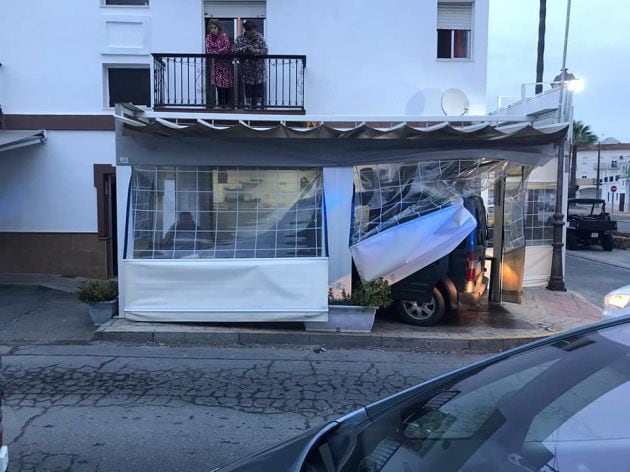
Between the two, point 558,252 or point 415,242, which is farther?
point 558,252

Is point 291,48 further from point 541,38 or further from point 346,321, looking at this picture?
point 541,38

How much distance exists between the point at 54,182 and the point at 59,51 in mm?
2759

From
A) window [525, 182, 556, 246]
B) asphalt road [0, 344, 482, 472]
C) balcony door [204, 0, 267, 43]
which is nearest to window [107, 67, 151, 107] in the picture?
balcony door [204, 0, 267, 43]

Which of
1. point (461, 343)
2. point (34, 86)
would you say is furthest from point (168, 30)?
point (461, 343)

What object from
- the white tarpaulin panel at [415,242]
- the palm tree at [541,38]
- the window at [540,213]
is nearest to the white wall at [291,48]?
the window at [540,213]

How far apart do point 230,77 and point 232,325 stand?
6.10 m

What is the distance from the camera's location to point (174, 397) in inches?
198

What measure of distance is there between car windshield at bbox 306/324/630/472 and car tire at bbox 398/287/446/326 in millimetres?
5435

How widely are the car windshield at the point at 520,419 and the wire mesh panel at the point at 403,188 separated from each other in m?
5.13

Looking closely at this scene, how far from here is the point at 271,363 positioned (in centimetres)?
618

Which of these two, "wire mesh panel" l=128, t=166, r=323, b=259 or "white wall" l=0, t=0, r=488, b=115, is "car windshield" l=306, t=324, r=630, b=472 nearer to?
"wire mesh panel" l=128, t=166, r=323, b=259

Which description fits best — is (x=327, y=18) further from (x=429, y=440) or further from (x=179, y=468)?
(x=429, y=440)

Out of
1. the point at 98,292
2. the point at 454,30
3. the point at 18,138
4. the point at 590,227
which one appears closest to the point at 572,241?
the point at 590,227

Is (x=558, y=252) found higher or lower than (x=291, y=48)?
lower
